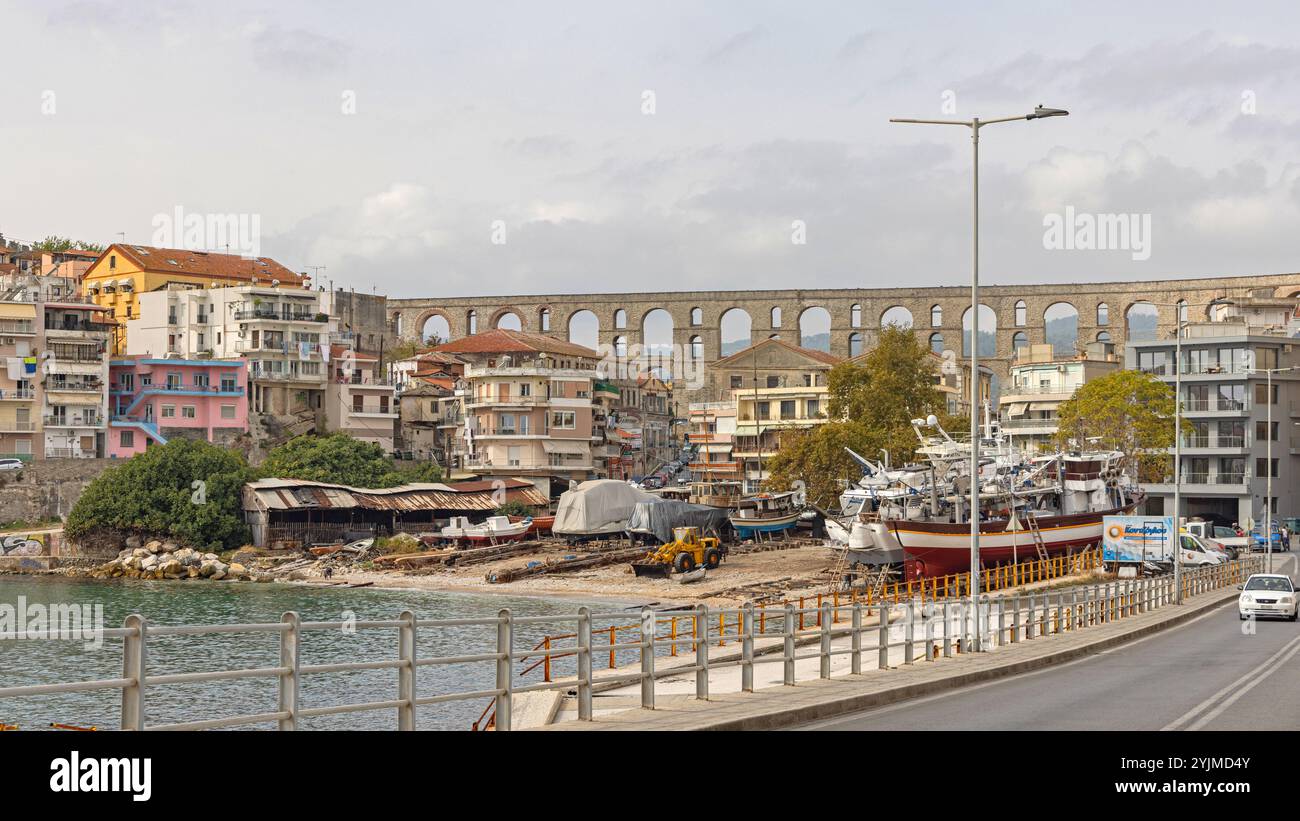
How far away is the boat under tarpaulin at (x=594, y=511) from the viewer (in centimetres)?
8194

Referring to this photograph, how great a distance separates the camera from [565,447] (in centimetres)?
9675

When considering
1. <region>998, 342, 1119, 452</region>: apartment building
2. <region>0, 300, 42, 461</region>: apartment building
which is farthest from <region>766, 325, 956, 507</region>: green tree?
<region>0, 300, 42, 461</region>: apartment building

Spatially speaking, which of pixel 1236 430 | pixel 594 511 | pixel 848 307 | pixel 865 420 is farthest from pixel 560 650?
pixel 848 307

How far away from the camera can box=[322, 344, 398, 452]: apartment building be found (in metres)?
99.3

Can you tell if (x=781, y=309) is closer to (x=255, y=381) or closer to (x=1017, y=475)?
(x=255, y=381)

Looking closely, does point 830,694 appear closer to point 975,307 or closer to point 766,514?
point 975,307

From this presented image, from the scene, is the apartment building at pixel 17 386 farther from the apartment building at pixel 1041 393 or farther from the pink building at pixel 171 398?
the apartment building at pixel 1041 393

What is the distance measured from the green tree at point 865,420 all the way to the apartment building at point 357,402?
29.2m

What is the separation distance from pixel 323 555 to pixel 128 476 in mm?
11340

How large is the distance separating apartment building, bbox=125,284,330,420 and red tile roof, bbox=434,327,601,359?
12403mm

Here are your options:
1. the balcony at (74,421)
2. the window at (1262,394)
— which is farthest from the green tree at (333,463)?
the window at (1262,394)

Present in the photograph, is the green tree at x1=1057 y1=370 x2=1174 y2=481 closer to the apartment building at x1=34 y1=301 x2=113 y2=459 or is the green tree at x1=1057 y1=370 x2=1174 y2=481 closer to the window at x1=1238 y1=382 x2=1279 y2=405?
the window at x1=1238 y1=382 x2=1279 y2=405
